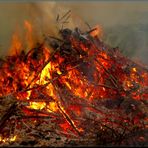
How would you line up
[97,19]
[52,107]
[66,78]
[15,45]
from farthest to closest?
[97,19], [15,45], [66,78], [52,107]

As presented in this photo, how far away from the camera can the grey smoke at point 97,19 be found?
877 centimetres

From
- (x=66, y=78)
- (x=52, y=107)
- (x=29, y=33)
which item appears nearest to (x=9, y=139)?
(x=52, y=107)

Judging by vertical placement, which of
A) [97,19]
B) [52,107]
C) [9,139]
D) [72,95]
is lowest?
[9,139]

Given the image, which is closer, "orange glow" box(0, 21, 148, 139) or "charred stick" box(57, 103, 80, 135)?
"charred stick" box(57, 103, 80, 135)

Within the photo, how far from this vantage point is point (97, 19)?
42.3 feet

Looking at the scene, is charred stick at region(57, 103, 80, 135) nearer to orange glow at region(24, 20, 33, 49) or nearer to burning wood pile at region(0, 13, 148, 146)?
burning wood pile at region(0, 13, 148, 146)

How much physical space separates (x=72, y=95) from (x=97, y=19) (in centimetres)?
627

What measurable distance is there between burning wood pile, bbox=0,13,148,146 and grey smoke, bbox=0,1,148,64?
0.70m

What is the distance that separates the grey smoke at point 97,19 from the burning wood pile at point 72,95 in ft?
2.29

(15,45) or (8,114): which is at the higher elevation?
(15,45)

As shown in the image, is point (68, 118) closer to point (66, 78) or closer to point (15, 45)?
point (66, 78)

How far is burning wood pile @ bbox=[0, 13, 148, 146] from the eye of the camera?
625 cm

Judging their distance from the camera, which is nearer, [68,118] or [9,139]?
[9,139]

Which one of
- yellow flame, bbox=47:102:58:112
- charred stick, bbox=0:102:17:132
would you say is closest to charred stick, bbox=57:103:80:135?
yellow flame, bbox=47:102:58:112
